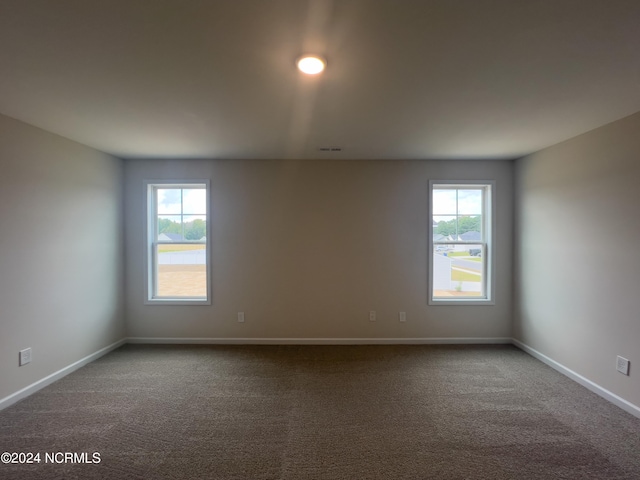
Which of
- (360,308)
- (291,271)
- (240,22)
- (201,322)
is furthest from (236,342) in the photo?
(240,22)

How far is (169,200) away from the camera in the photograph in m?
3.94

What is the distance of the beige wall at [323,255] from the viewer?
3.82 meters

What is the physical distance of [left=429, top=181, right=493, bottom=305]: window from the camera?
3.90 meters

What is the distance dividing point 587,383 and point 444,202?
2.44 meters

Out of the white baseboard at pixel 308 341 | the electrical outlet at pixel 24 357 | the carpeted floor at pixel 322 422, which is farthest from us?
the white baseboard at pixel 308 341

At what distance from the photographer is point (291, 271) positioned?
3828 millimetres

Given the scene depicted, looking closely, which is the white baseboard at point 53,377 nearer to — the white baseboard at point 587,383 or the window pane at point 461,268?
the window pane at point 461,268

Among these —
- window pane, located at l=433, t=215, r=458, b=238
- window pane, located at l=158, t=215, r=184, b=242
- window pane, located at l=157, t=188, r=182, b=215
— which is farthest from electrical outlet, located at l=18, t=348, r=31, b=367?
window pane, located at l=433, t=215, r=458, b=238

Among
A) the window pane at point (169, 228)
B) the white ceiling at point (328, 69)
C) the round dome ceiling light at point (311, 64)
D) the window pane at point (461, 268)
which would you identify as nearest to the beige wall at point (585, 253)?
the white ceiling at point (328, 69)

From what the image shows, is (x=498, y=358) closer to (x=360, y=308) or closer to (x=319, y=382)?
(x=360, y=308)

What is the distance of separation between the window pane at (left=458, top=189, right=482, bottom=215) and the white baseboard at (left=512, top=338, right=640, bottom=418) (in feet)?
6.20

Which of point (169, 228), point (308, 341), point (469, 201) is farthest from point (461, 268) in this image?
point (169, 228)

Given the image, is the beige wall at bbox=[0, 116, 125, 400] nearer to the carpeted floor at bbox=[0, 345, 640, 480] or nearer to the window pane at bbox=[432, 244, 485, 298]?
the carpeted floor at bbox=[0, 345, 640, 480]

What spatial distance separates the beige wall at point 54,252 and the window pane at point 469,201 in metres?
4.70
